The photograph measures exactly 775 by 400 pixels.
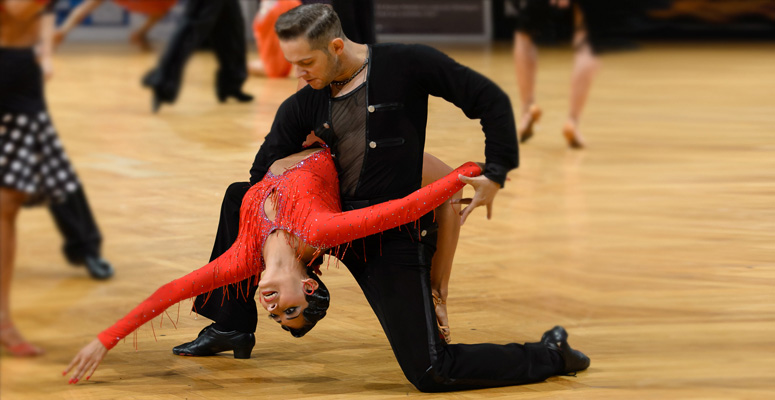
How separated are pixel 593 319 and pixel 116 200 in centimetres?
161

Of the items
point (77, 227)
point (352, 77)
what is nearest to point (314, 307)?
point (352, 77)

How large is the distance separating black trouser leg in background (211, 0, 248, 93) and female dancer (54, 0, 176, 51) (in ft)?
1.20

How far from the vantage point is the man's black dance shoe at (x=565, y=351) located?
2.40 m

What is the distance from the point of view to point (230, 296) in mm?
2555

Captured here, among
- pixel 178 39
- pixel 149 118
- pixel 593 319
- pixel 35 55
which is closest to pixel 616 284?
pixel 593 319

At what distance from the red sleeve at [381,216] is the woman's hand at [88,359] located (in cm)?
51

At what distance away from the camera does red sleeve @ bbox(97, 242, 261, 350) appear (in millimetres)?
2299

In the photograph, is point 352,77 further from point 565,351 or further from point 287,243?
point 565,351

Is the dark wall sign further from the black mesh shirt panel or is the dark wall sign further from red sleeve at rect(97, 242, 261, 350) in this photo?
red sleeve at rect(97, 242, 261, 350)

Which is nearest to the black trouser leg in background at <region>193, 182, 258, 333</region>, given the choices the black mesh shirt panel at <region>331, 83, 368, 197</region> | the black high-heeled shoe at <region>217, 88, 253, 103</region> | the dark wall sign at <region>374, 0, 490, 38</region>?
the black mesh shirt panel at <region>331, 83, 368, 197</region>

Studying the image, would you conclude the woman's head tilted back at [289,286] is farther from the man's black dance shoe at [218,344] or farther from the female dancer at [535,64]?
the female dancer at [535,64]

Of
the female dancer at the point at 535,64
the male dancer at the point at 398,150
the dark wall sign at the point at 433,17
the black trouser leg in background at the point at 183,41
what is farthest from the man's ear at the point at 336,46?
the dark wall sign at the point at 433,17

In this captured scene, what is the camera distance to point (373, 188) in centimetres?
241

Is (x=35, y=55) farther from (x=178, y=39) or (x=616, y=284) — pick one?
(x=178, y=39)
